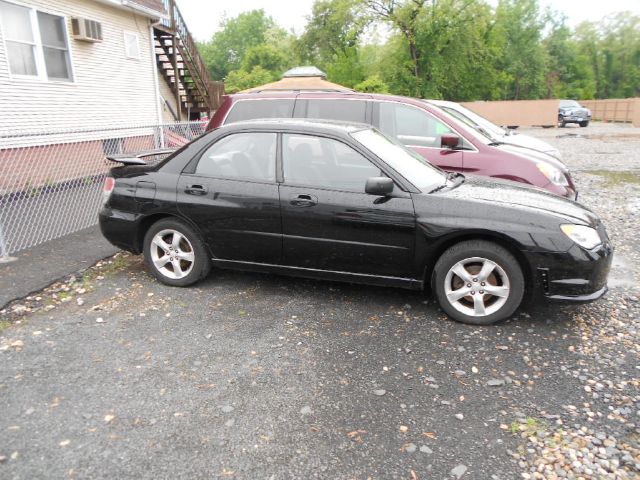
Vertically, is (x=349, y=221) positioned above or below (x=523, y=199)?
below

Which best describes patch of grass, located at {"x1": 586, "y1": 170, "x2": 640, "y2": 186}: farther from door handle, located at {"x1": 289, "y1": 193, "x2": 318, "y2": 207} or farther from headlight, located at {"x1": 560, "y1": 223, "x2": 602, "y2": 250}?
door handle, located at {"x1": 289, "y1": 193, "x2": 318, "y2": 207}

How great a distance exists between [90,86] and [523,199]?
10.6 meters

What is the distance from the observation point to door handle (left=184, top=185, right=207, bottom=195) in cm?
452

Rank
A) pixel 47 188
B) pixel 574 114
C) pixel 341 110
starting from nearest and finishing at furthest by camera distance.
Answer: pixel 341 110
pixel 47 188
pixel 574 114

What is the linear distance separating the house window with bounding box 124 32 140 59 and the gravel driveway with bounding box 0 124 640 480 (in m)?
9.92

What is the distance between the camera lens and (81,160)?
7605 millimetres

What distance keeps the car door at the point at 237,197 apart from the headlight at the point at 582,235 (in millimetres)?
2346

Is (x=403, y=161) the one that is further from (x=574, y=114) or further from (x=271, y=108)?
(x=574, y=114)

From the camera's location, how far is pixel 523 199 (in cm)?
403

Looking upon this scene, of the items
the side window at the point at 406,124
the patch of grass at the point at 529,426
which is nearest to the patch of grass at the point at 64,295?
the patch of grass at the point at 529,426

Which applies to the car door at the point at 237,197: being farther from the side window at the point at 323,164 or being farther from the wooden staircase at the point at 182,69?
the wooden staircase at the point at 182,69

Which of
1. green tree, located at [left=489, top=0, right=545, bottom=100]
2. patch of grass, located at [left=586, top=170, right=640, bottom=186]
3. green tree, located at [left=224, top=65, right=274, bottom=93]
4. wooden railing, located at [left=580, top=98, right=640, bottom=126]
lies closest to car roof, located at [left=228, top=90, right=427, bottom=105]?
patch of grass, located at [left=586, top=170, right=640, bottom=186]

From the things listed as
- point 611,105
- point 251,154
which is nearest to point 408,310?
point 251,154

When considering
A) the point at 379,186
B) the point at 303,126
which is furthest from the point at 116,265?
the point at 379,186
